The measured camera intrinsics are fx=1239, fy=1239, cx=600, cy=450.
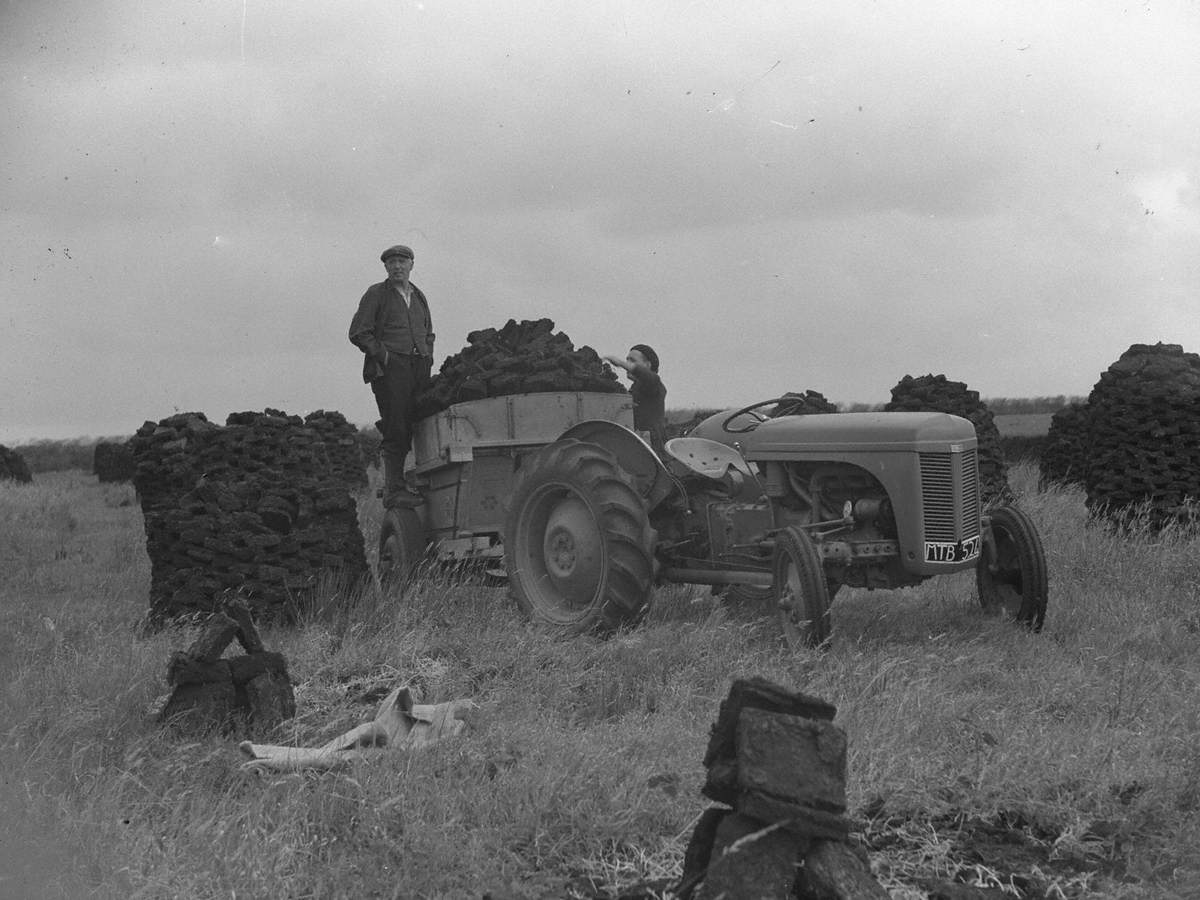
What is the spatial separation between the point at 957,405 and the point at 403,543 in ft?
25.7

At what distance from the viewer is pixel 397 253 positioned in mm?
8820

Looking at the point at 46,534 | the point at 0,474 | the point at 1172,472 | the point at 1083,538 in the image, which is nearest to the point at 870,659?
the point at 1083,538

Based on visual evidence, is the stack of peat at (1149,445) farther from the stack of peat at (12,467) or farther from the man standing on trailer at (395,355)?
the stack of peat at (12,467)

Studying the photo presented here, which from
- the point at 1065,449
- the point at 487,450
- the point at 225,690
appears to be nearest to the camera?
the point at 225,690

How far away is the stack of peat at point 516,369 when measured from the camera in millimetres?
7961

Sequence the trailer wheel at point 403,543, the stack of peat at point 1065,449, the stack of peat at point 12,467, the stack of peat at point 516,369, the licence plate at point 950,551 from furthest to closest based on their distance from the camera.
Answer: the stack of peat at point 12,467
the stack of peat at point 1065,449
the trailer wheel at point 403,543
the stack of peat at point 516,369
the licence plate at point 950,551

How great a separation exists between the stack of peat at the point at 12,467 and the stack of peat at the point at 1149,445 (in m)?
23.4

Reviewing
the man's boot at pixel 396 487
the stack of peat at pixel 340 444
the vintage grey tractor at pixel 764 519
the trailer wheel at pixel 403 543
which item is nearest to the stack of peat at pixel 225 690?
the vintage grey tractor at pixel 764 519

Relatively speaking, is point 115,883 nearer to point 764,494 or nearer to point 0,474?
point 764,494

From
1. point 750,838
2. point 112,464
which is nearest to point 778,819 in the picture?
point 750,838

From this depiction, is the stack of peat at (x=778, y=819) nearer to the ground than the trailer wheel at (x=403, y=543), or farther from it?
nearer to the ground

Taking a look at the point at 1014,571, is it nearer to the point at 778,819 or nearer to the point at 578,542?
the point at 578,542

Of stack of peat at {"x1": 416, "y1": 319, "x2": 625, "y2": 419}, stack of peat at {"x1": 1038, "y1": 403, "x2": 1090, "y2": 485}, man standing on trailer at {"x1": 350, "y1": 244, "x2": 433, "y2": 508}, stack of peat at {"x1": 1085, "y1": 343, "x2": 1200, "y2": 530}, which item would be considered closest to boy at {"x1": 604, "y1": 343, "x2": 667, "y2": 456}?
stack of peat at {"x1": 416, "y1": 319, "x2": 625, "y2": 419}

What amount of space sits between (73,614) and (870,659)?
5.58 m
